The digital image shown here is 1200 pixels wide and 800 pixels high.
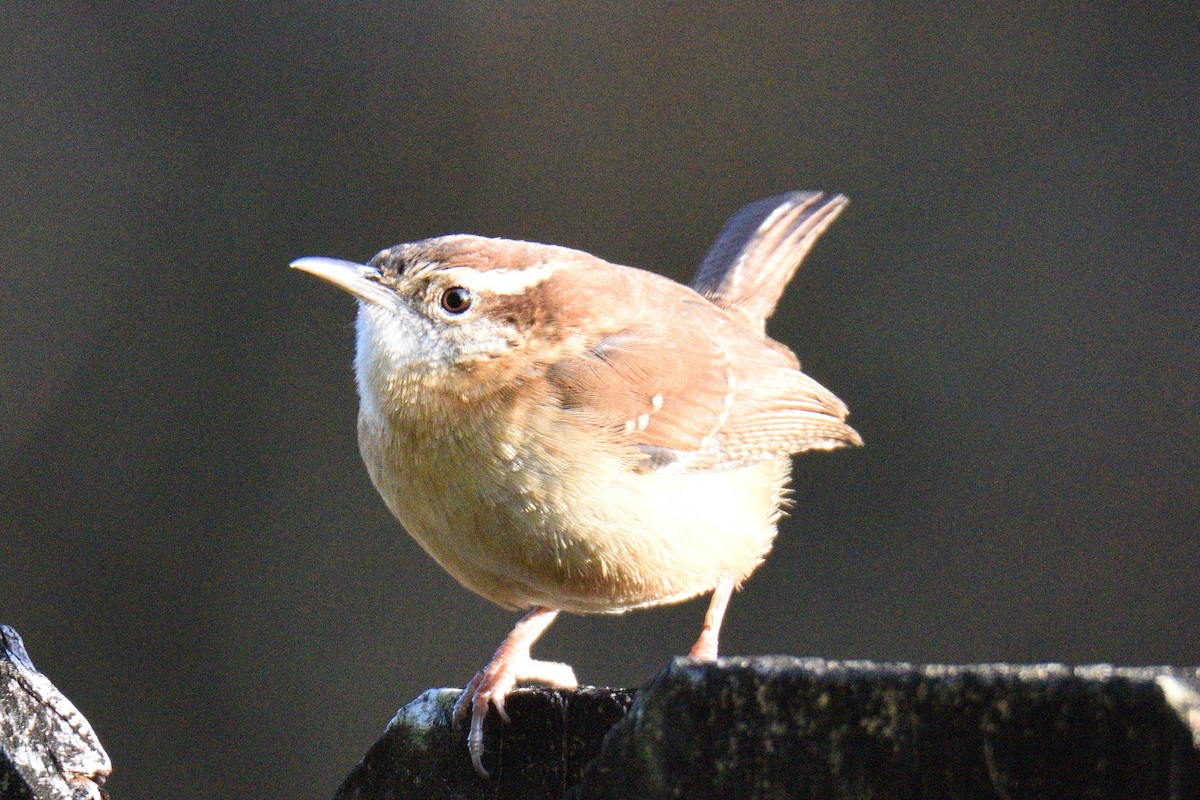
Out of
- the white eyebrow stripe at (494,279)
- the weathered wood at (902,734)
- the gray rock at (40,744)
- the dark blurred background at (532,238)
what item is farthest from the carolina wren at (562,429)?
the dark blurred background at (532,238)

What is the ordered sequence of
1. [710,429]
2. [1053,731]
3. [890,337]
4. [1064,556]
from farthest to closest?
[890,337] → [1064,556] → [710,429] → [1053,731]

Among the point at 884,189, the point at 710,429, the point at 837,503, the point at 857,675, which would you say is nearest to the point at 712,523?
the point at 710,429

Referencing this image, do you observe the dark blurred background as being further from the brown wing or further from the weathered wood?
the weathered wood

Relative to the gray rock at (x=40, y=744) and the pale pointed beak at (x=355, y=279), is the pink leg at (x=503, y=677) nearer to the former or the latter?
the gray rock at (x=40, y=744)

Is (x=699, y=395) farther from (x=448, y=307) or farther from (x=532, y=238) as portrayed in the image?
(x=532, y=238)

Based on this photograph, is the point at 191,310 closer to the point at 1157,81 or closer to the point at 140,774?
the point at 140,774

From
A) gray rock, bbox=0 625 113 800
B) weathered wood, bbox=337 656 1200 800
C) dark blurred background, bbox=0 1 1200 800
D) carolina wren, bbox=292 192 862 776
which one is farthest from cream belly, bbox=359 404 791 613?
dark blurred background, bbox=0 1 1200 800
